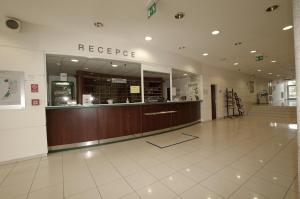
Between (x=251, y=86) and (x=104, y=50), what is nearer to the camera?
(x=104, y=50)

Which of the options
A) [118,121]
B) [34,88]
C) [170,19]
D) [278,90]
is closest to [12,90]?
[34,88]

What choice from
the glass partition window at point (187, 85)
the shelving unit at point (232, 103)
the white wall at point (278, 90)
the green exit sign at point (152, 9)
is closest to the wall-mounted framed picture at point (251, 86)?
the shelving unit at point (232, 103)

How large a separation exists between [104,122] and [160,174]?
247 centimetres

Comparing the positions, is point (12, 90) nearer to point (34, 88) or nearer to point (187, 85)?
point (34, 88)

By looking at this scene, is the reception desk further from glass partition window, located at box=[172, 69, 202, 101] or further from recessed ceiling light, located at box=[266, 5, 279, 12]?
recessed ceiling light, located at box=[266, 5, 279, 12]

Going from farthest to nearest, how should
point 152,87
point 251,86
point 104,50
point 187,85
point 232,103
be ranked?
point 251,86 < point 232,103 < point 152,87 < point 187,85 < point 104,50

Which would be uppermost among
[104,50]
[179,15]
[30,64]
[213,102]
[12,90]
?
[179,15]

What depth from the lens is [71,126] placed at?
3.88 m

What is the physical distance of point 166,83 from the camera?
11.9 meters

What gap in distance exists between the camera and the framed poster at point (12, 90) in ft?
10.4

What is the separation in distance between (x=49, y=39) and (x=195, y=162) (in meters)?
4.47

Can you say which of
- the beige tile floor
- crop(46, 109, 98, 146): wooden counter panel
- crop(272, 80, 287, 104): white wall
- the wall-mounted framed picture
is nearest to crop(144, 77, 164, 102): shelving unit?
crop(46, 109, 98, 146): wooden counter panel

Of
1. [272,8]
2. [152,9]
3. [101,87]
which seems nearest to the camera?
[152,9]

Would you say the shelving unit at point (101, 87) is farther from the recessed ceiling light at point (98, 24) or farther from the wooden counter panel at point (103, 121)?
the recessed ceiling light at point (98, 24)
